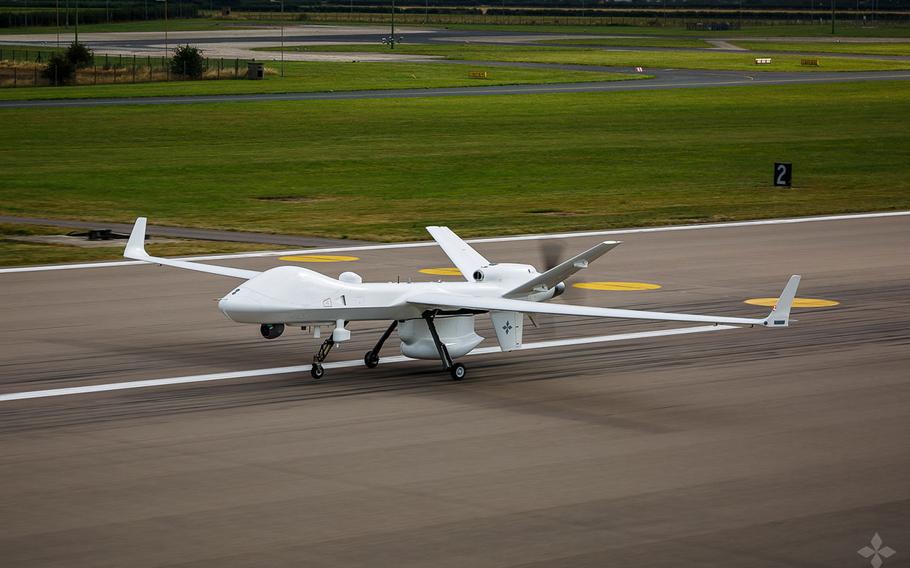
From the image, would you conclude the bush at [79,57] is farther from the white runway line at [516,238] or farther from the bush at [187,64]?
the white runway line at [516,238]

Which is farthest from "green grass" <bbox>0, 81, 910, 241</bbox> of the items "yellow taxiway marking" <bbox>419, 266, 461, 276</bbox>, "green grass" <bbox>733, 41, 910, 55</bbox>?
"green grass" <bbox>733, 41, 910, 55</bbox>

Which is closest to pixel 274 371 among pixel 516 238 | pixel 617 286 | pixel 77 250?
pixel 617 286

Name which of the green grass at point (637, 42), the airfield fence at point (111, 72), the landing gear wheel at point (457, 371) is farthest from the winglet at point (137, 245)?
the green grass at point (637, 42)

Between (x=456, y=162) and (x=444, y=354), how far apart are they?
133 ft

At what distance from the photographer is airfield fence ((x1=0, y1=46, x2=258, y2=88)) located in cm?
11500

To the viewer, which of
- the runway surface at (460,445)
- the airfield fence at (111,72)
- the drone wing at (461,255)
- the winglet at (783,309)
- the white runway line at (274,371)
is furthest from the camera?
the airfield fence at (111,72)

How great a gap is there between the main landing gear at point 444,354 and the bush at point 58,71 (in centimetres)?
9540

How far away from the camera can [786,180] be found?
56.9 metres

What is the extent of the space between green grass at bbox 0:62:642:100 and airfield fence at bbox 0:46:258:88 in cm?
369

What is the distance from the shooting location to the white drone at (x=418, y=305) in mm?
23938

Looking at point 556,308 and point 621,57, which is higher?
point 621,57

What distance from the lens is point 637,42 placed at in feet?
607

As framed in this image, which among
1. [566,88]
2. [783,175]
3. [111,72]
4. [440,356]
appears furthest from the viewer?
[111,72]

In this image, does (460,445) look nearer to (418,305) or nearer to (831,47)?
(418,305)
